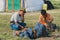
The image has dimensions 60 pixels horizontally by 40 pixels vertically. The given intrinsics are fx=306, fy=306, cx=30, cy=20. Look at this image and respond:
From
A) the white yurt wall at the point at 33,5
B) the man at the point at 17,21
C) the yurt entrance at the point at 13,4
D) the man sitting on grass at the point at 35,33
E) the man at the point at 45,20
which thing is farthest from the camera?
the white yurt wall at the point at 33,5

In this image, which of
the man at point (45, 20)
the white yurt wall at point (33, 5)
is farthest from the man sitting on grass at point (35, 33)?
the white yurt wall at point (33, 5)

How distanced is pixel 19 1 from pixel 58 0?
7966mm

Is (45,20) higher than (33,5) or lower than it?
higher

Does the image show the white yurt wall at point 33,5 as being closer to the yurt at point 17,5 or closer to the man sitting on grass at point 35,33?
the yurt at point 17,5

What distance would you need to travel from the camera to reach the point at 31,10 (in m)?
20.4

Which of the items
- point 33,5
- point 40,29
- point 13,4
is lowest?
point 33,5

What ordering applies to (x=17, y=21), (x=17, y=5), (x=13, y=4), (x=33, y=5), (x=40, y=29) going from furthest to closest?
(x=33, y=5), (x=17, y=5), (x=13, y=4), (x=17, y=21), (x=40, y=29)

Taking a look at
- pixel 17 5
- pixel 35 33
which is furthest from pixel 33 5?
pixel 35 33

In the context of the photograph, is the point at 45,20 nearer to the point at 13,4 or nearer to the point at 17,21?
the point at 17,21

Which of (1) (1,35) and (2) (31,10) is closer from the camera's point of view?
(1) (1,35)

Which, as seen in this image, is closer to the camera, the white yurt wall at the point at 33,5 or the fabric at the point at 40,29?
the fabric at the point at 40,29

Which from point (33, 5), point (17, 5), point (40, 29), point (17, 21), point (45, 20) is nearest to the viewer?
point (40, 29)

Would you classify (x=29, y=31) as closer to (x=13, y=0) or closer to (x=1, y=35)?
(x=1, y=35)

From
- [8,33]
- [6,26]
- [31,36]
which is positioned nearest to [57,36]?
[31,36]
